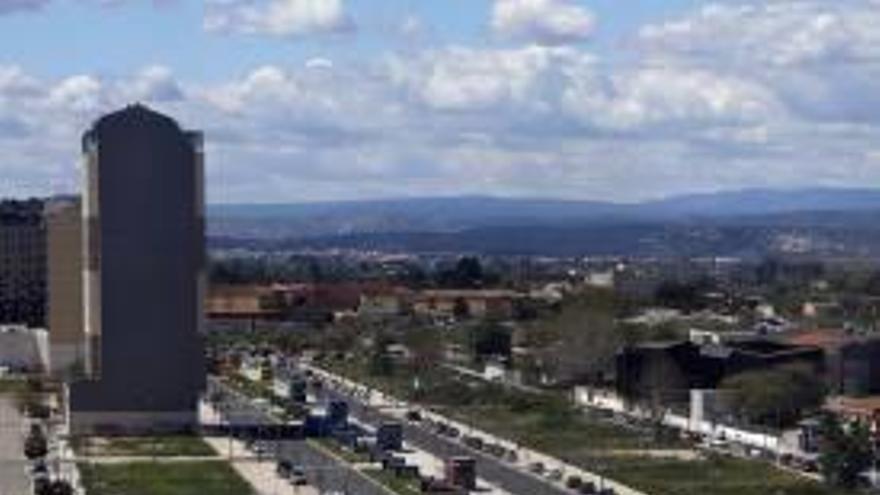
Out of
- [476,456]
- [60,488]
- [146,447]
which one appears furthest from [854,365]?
[60,488]

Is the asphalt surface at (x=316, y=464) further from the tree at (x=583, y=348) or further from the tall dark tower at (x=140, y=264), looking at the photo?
the tree at (x=583, y=348)

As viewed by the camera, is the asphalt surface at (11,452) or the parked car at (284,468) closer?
the asphalt surface at (11,452)

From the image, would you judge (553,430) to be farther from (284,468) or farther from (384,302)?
(384,302)

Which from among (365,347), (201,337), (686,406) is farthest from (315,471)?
(365,347)

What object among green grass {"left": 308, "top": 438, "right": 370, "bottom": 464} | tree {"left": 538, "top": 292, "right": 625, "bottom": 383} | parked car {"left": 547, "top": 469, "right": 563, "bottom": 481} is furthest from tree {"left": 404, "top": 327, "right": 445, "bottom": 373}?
parked car {"left": 547, "top": 469, "right": 563, "bottom": 481}

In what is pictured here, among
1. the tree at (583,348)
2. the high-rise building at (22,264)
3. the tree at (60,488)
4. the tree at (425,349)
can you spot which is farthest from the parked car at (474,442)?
the high-rise building at (22,264)

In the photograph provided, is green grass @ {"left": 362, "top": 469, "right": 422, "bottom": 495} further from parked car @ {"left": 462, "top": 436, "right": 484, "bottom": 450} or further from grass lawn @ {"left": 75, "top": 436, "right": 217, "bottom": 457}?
grass lawn @ {"left": 75, "top": 436, "right": 217, "bottom": 457}
